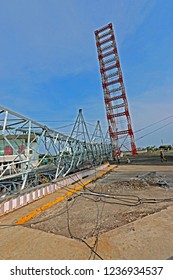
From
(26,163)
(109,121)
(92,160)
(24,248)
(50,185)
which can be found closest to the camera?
(24,248)

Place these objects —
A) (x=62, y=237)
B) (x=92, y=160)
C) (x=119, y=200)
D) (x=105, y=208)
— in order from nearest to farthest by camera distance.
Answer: (x=62, y=237), (x=105, y=208), (x=119, y=200), (x=92, y=160)

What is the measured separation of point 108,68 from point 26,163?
81.9ft

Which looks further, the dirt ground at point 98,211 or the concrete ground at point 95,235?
the dirt ground at point 98,211

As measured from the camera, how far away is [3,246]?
3016 mm

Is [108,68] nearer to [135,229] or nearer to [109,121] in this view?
[109,121]

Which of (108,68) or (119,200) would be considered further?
(108,68)

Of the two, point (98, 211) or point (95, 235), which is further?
point (98, 211)

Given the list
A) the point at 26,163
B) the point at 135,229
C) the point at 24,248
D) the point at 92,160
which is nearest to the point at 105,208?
the point at 135,229

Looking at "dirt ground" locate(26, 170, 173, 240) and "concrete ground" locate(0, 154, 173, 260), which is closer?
"concrete ground" locate(0, 154, 173, 260)

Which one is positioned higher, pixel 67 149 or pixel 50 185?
pixel 67 149

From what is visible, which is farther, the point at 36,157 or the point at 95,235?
the point at 36,157

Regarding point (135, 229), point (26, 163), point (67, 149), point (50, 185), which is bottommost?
point (135, 229)
